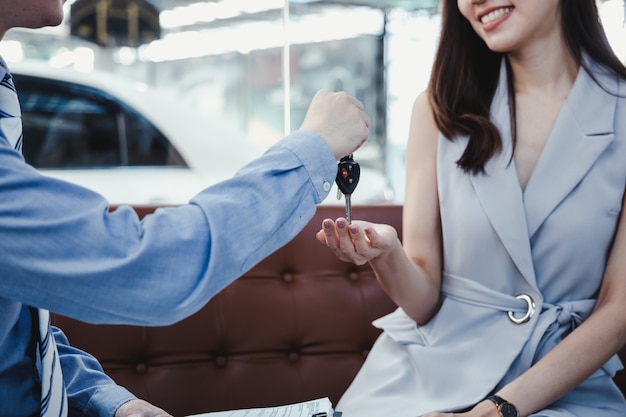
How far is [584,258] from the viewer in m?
1.40

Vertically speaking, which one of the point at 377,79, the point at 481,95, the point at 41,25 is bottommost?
the point at 377,79

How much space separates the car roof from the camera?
10.5 ft

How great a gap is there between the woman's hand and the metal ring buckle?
26 centimetres

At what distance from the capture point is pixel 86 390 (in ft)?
3.62

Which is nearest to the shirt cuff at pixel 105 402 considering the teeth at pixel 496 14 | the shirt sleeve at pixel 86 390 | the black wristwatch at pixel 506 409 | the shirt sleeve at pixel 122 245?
the shirt sleeve at pixel 86 390

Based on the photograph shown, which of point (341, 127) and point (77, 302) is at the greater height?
point (341, 127)

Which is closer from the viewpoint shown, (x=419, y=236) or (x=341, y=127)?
(x=341, y=127)

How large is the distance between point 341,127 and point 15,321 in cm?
45

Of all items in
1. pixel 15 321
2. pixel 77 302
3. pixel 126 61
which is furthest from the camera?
pixel 126 61

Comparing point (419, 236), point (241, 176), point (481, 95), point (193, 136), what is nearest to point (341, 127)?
point (241, 176)

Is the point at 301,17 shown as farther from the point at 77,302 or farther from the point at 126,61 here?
the point at 77,302

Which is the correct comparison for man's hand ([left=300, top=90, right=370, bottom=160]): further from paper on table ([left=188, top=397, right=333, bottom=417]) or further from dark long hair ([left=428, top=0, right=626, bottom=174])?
dark long hair ([left=428, top=0, right=626, bottom=174])

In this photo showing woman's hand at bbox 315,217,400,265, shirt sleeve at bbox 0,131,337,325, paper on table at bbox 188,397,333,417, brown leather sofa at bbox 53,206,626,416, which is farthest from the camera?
brown leather sofa at bbox 53,206,626,416

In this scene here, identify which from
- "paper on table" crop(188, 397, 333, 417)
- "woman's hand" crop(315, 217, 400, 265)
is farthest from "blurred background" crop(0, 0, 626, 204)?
"paper on table" crop(188, 397, 333, 417)
